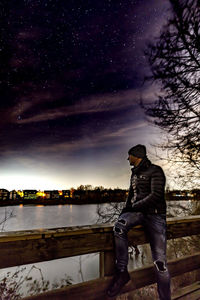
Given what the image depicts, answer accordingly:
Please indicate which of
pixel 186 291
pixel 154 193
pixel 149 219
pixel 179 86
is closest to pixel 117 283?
pixel 149 219

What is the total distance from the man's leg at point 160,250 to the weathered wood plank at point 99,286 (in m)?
0.24

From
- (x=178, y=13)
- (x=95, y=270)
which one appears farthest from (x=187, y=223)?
(x=95, y=270)

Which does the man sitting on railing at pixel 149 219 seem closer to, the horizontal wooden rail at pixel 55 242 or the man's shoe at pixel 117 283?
the man's shoe at pixel 117 283

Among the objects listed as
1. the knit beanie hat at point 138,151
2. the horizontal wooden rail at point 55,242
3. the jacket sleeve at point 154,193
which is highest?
the knit beanie hat at point 138,151

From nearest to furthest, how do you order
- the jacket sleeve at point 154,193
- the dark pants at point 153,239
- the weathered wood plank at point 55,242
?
1. the weathered wood plank at point 55,242
2. the dark pants at point 153,239
3. the jacket sleeve at point 154,193

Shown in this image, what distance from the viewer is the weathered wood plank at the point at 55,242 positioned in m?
1.82

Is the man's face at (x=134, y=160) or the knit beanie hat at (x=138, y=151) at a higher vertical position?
the knit beanie hat at (x=138, y=151)

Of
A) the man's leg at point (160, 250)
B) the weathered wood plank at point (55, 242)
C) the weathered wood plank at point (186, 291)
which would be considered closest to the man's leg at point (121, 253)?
the weathered wood plank at point (55, 242)

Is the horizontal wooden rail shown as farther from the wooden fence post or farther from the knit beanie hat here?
the knit beanie hat

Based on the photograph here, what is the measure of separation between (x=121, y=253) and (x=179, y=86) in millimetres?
4992

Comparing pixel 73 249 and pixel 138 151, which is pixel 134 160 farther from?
pixel 73 249

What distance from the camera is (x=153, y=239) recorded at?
257 cm

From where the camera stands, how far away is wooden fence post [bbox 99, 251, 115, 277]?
238 centimetres

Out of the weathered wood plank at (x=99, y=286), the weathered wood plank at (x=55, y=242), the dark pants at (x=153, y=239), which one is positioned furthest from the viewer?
the dark pants at (x=153, y=239)
